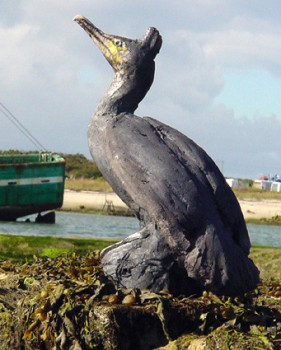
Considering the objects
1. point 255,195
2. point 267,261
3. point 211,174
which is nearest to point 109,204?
point 255,195

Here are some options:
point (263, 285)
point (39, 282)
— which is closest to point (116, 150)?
point (39, 282)

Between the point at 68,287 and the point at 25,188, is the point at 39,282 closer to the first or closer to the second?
the point at 68,287

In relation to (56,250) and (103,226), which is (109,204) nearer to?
(103,226)

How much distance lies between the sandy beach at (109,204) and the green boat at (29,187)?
236 inches

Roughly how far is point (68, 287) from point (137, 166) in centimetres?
119

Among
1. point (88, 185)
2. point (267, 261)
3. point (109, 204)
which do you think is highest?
point (88, 185)

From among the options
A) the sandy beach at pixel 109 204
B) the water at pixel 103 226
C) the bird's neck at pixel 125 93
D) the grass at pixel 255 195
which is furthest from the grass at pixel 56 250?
the grass at pixel 255 195

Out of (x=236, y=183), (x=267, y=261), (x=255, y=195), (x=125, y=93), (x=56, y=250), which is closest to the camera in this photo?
(x=125, y=93)

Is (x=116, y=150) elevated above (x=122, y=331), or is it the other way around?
(x=116, y=150)

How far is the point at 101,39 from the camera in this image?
295 inches

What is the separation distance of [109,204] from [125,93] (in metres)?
33.4

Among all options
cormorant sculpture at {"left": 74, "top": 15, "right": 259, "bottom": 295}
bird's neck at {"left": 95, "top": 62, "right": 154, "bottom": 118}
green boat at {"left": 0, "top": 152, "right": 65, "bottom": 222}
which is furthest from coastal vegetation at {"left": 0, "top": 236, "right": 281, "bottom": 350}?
green boat at {"left": 0, "top": 152, "right": 65, "bottom": 222}

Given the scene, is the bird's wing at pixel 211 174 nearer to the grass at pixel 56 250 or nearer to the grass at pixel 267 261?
the grass at pixel 56 250

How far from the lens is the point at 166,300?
20.5 feet
